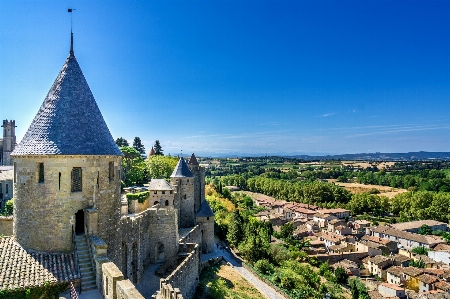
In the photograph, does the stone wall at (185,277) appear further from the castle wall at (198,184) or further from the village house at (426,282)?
the village house at (426,282)

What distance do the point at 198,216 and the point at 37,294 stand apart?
30.4 meters

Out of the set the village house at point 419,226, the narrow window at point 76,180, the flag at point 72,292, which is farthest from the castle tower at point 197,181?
the village house at point 419,226

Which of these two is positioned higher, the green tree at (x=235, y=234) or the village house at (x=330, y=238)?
the green tree at (x=235, y=234)

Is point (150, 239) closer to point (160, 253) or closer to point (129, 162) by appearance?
point (160, 253)

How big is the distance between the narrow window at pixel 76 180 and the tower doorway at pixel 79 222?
105 centimetres

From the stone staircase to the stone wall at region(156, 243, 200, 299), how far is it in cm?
674

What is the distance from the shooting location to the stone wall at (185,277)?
19.0 meters

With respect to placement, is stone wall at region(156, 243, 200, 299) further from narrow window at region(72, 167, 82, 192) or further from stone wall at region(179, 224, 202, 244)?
narrow window at region(72, 167, 82, 192)

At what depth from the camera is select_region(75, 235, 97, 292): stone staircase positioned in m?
11.7

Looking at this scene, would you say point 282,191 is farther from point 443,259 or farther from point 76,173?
point 76,173

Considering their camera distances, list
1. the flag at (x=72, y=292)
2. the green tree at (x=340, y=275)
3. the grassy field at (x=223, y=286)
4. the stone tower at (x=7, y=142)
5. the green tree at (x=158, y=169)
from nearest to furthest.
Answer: the flag at (x=72, y=292), the grassy field at (x=223, y=286), the green tree at (x=340, y=275), the green tree at (x=158, y=169), the stone tower at (x=7, y=142)

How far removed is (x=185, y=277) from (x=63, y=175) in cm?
1453

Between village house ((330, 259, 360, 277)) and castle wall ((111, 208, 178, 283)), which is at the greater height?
castle wall ((111, 208, 178, 283))

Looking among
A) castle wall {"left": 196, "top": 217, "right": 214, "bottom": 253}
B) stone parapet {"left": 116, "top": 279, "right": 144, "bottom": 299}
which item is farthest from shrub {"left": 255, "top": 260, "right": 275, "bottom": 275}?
stone parapet {"left": 116, "top": 279, "right": 144, "bottom": 299}
